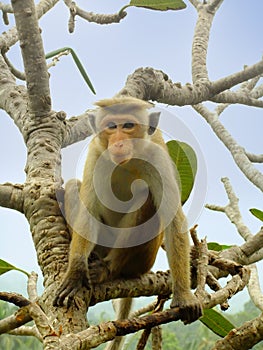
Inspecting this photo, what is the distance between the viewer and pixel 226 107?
5.29 metres

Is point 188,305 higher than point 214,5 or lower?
lower

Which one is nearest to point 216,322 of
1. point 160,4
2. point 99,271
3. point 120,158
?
point 99,271

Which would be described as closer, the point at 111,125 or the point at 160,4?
the point at 111,125

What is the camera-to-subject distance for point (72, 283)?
2021 mm

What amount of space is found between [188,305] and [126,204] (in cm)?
74

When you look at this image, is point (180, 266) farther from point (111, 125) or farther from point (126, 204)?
point (111, 125)

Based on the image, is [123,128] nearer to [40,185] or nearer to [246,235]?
[40,185]

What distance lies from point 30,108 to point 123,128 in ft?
1.86

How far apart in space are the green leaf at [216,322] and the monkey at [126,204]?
86mm

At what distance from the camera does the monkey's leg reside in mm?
2178

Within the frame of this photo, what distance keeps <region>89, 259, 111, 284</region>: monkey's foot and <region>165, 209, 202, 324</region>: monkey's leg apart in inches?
12.2

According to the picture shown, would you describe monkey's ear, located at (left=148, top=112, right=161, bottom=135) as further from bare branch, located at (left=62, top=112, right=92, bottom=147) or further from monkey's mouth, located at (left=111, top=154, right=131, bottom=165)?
bare branch, located at (left=62, top=112, right=92, bottom=147)

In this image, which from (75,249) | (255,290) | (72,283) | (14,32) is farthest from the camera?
(14,32)

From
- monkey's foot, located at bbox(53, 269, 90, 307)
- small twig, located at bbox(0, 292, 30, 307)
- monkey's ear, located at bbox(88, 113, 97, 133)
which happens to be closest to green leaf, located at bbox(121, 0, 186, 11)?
monkey's ear, located at bbox(88, 113, 97, 133)
